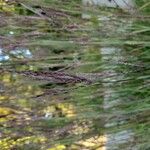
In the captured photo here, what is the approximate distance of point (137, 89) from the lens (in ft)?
5.39

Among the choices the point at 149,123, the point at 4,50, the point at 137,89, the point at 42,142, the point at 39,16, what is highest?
the point at 39,16

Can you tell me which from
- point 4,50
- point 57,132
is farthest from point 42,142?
point 4,50

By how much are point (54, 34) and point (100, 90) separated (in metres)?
0.27

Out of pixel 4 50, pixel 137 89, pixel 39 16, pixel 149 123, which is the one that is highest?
pixel 39 16

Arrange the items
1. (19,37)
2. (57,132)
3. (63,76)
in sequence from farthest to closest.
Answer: (57,132) < (19,37) < (63,76)

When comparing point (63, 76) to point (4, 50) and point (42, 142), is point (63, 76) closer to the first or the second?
point (4, 50)

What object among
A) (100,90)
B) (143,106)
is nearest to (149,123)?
(143,106)

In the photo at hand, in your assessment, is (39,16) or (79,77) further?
(39,16)

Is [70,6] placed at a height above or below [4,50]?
above

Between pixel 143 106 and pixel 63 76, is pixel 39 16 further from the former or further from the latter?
pixel 143 106

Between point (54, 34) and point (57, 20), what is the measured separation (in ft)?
0.19

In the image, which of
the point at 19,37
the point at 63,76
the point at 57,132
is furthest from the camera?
the point at 57,132

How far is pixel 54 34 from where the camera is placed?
1.64 meters

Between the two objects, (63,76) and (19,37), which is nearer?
(63,76)
